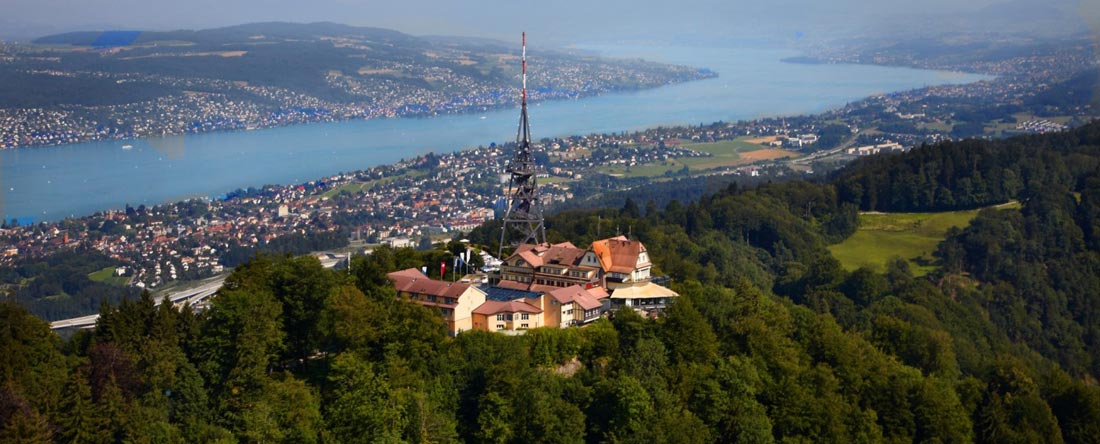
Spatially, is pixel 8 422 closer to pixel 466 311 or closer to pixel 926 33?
pixel 466 311

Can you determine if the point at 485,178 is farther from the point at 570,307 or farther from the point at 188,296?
the point at 570,307

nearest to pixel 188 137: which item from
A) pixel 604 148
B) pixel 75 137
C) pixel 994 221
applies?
pixel 75 137

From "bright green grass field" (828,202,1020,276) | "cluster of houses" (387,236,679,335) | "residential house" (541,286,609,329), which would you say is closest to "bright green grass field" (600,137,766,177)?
"bright green grass field" (828,202,1020,276)

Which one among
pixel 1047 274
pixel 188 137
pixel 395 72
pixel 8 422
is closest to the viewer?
pixel 8 422

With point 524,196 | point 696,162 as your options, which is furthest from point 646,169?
point 524,196

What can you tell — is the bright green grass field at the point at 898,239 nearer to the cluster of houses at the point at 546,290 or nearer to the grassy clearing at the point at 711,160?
the cluster of houses at the point at 546,290

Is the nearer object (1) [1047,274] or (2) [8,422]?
(2) [8,422]
